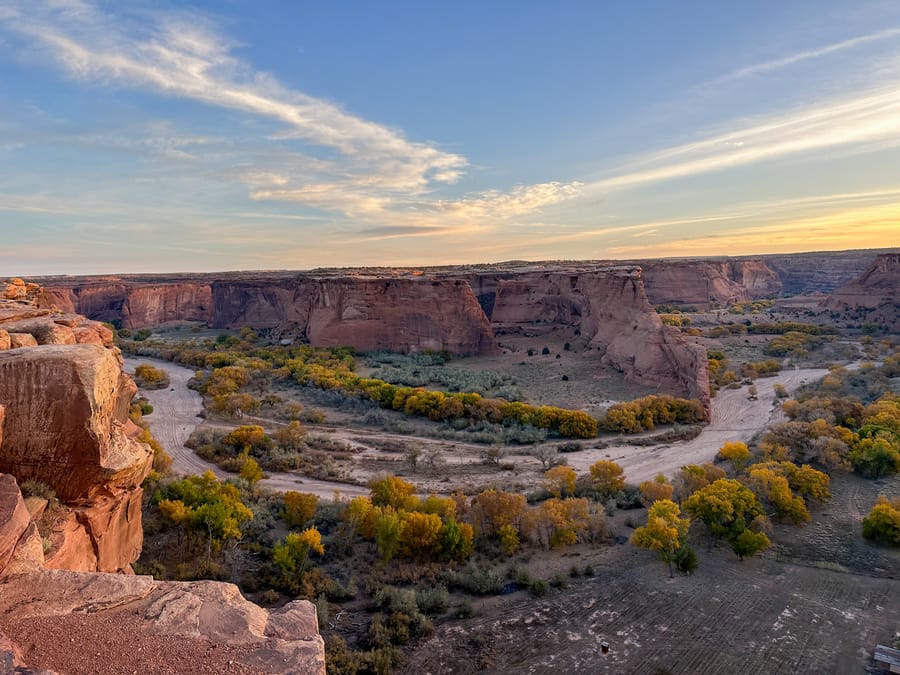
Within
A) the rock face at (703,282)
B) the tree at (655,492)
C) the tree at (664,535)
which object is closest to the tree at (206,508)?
the tree at (664,535)

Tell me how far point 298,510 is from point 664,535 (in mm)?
13261

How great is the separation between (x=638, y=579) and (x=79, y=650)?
15.6 m

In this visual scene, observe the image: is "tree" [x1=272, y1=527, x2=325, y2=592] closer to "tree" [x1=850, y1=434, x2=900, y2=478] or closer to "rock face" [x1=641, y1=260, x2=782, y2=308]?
"tree" [x1=850, y1=434, x2=900, y2=478]

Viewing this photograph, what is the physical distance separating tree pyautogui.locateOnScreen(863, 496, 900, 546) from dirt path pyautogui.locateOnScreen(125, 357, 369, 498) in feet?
65.3

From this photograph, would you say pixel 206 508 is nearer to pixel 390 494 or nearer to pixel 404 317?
pixel 390 494

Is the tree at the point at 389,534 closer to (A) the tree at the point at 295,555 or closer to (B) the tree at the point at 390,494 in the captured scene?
(A) the tree at the point at 295,555

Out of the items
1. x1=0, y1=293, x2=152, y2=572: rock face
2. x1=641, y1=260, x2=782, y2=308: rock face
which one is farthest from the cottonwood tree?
x1=641, y1=260, x2=782, y2=308: rock face

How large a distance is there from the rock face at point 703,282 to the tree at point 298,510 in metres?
83.9

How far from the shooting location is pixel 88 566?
9.73 metres

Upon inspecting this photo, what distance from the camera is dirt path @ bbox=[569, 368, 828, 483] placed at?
1058 inches

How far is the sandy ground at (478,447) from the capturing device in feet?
83.1

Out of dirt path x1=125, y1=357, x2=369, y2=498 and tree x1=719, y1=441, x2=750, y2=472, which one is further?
dirt path x1=125, y1=357, x2=369, y2=498

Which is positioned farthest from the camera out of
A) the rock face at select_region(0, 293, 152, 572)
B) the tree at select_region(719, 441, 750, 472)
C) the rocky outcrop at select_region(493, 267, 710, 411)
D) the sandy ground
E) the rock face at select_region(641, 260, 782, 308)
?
the rock face at select_region(641, 260, 782, 308)

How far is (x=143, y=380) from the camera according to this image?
46125mm
